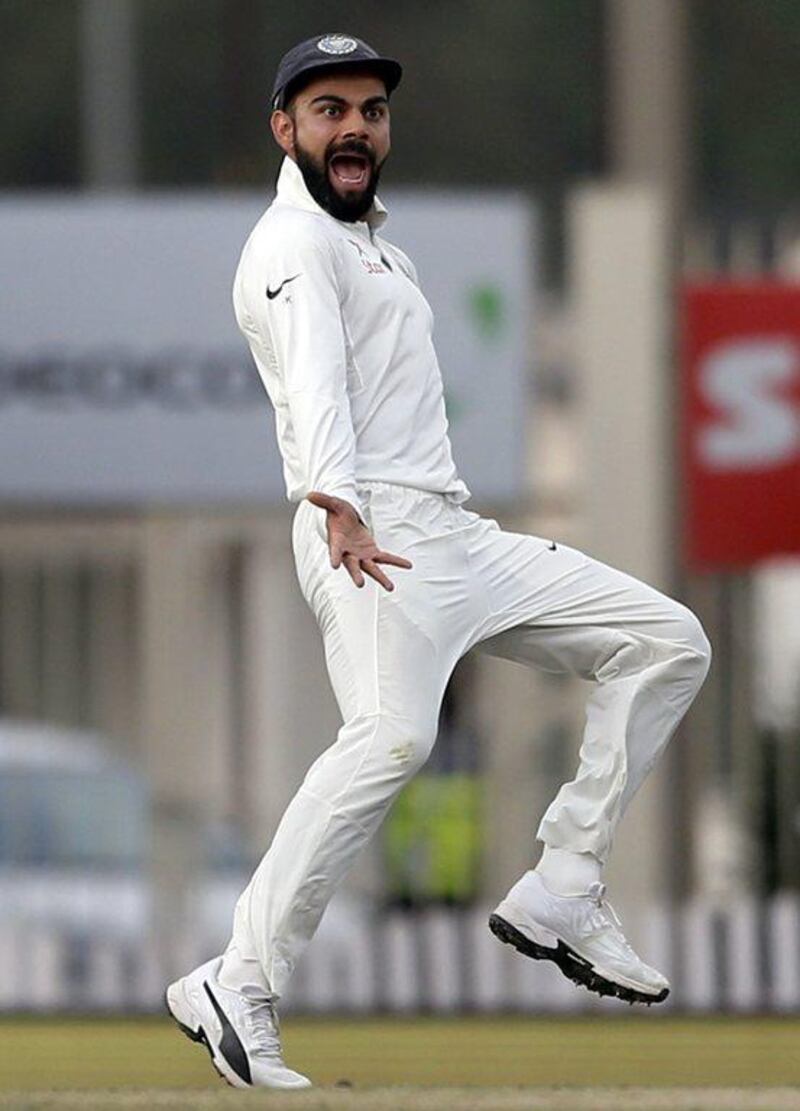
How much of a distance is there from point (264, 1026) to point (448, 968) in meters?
8.42

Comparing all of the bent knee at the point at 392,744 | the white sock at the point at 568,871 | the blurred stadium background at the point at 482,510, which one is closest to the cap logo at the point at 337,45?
the bent knee at the point at 392,744

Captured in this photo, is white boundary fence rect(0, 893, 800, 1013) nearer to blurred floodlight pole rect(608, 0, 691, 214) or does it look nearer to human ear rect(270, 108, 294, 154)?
blurred floodlight pole rect(608, 0, 691, 214)

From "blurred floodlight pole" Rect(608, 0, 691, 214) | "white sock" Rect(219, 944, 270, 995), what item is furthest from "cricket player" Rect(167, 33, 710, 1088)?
"blurred floodlight pole" Rect(608, 0, 691, 214)

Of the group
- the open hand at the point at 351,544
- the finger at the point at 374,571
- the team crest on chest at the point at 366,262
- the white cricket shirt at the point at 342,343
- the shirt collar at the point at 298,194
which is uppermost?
the shirt collar at the point at 298,194

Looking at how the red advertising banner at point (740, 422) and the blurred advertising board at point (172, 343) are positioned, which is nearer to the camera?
the red advertising banner at point (740, 422)

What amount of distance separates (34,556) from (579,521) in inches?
116

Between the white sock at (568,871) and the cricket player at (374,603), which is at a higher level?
the cricket player at (374,603)

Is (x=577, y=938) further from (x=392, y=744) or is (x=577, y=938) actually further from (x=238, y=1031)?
(x=238, y=1031)

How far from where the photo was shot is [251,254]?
7684 millimetres

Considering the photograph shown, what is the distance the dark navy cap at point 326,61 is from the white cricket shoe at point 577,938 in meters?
1.71

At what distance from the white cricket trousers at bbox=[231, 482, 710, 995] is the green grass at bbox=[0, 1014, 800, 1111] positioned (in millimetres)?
546

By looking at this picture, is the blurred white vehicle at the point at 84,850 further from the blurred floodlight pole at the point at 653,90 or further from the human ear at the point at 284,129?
the human ear at the point at 284,129

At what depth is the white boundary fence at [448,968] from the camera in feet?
52.1

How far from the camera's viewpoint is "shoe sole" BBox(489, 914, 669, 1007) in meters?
7.91
